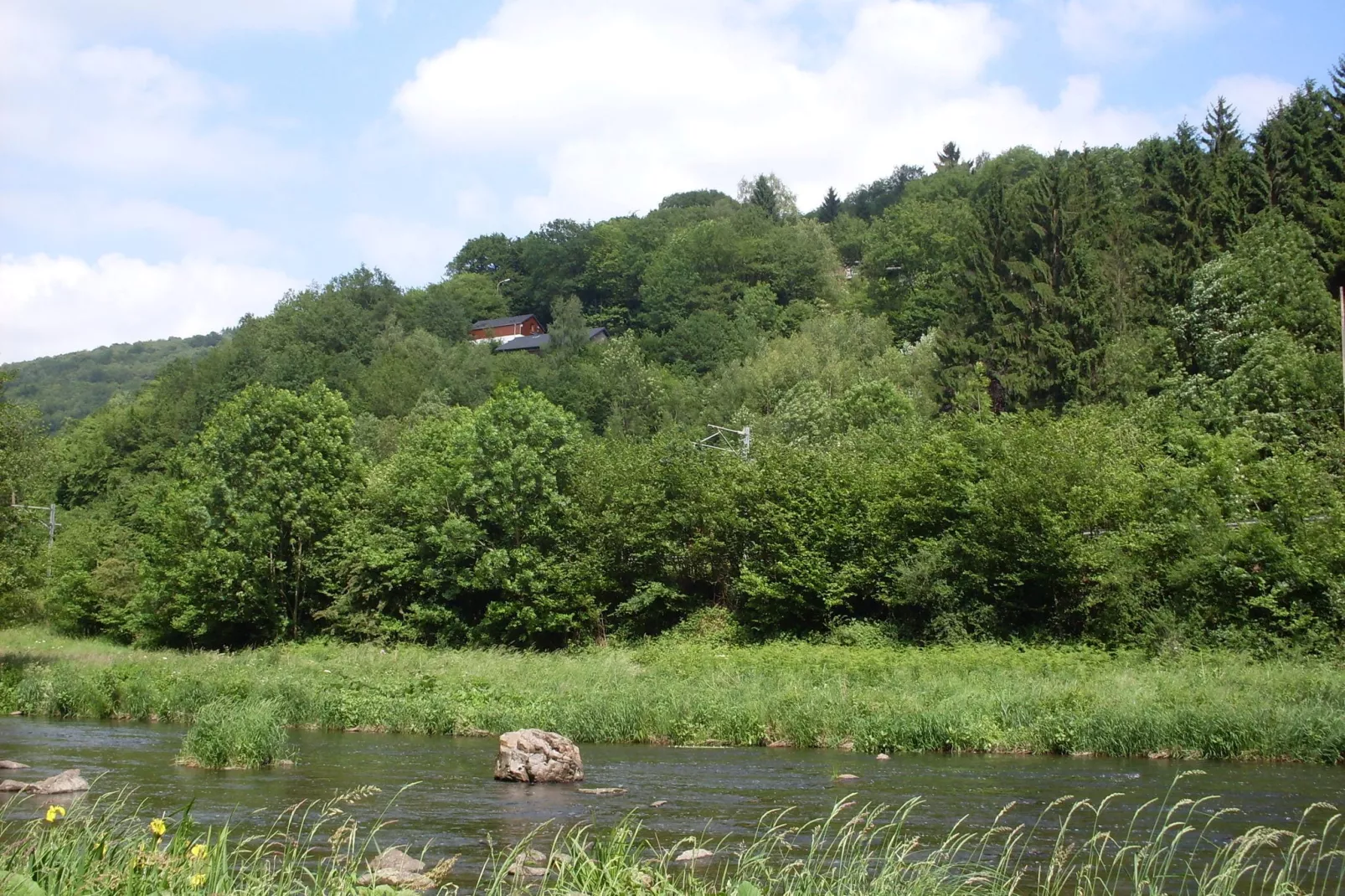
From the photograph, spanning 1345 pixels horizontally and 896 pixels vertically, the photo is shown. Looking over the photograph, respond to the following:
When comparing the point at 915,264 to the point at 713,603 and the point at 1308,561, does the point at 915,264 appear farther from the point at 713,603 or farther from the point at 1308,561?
the point at 1308,561

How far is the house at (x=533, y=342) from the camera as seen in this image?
136 m

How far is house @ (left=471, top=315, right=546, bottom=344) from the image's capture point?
15200 centimetres

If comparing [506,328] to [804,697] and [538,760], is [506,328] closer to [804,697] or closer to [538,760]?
[804,697]

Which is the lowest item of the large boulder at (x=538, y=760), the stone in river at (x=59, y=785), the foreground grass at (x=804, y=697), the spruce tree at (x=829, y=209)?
the foreground grass at (x=804, y=697)

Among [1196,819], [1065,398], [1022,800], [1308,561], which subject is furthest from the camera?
[1065,398]

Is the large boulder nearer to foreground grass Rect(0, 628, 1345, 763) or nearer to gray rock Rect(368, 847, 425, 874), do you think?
foreground grass Rect(0, 628, 1345, 763)

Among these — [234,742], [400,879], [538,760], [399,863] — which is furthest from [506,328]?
[400,879]

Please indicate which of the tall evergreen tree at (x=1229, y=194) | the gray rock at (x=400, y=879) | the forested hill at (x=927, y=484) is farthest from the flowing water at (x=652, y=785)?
the tall evergreen tree at (x=1229, y=194)

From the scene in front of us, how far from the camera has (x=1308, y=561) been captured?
123ft

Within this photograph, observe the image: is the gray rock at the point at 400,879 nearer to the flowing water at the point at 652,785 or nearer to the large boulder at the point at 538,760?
the flowing water at the point at 652,785

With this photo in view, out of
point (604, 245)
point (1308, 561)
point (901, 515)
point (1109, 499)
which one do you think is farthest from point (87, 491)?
point (1308, 561)

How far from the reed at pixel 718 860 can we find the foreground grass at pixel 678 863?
0.10ft

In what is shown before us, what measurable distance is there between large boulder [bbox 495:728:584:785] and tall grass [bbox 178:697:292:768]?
15.2ft

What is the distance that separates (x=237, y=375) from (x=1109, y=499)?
82.4m
